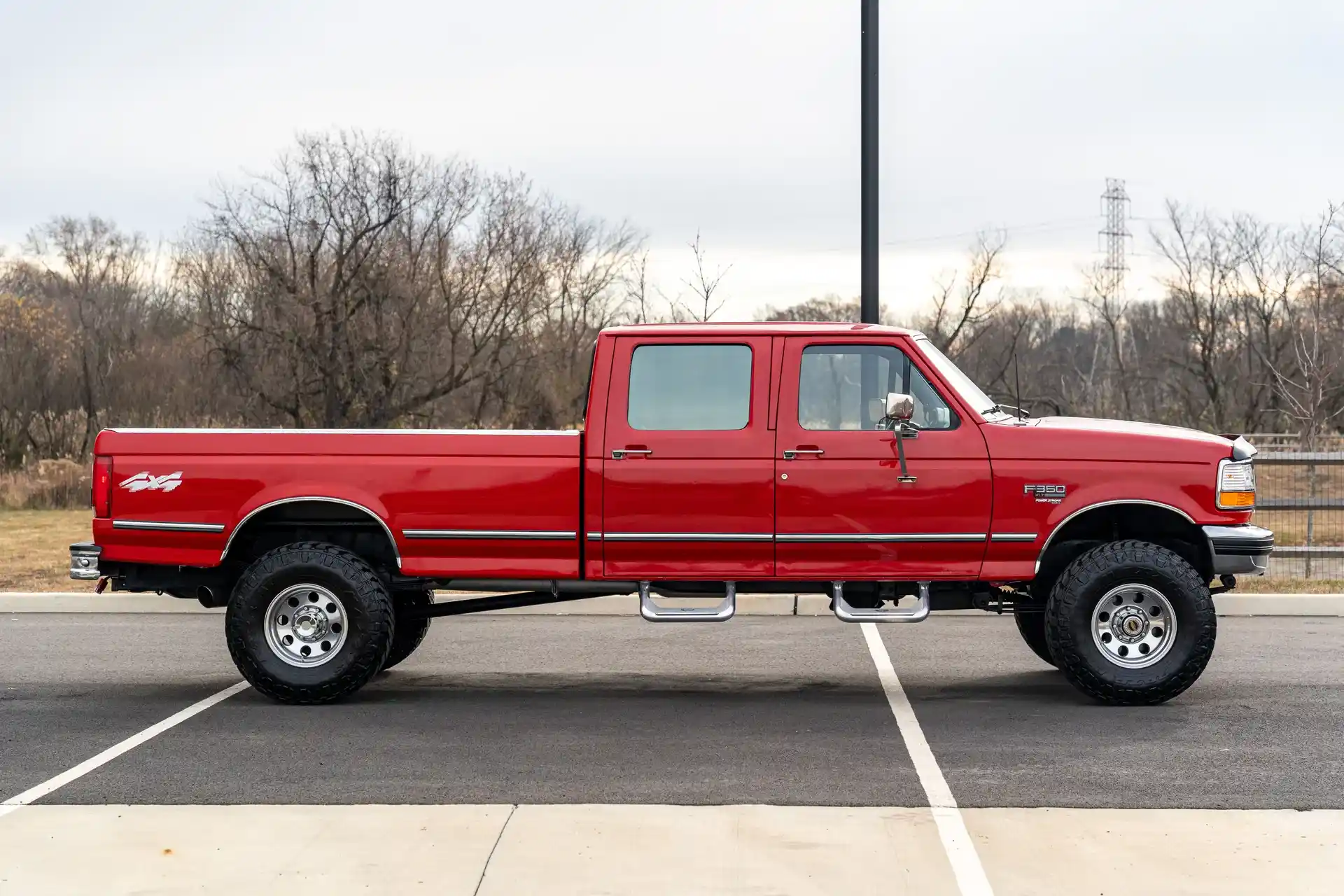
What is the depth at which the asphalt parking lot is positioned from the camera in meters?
5.55

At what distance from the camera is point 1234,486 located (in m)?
8.61

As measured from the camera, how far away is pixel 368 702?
893 cm

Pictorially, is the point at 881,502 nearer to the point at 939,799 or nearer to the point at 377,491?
the point at 939,799

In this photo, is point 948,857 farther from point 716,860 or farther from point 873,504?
point 873,504

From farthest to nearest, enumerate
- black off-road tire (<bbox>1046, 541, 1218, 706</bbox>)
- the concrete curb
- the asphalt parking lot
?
the concrete curb < black off-road tire (<bbox>1046, 541, 1218, 706</bbox>) < the asphalt parking lot

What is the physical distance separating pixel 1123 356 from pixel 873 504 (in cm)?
4098

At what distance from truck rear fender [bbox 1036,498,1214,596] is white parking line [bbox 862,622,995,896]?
1.19 m

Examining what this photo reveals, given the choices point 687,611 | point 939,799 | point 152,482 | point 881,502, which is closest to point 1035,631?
point 881,502

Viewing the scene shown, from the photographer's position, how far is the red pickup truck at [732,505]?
859 cm

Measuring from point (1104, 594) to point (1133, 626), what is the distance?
0.27m

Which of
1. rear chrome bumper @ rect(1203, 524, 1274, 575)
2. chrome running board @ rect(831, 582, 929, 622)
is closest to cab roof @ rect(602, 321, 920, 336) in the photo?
chrome running board @ rect(831, 582, 929, 622)

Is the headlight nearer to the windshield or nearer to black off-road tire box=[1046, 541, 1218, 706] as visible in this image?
black off-road tire box=[1046, 541, 1218, 706]

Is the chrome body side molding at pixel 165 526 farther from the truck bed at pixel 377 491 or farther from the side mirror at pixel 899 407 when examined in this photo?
the side mirror at pixel 899 407

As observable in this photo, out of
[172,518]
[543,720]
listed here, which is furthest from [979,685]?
[172,518]
